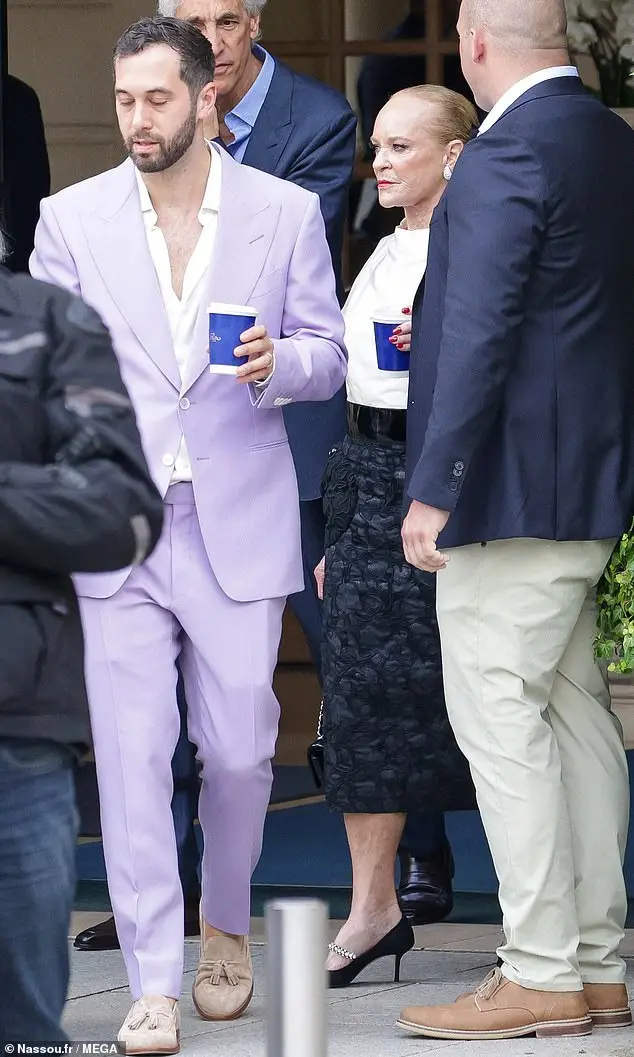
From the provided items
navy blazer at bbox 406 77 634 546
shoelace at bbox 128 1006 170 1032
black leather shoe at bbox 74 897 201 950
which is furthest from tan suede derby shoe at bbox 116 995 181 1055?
navy blazer at bbox 406 77 634 546

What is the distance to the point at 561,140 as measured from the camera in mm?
3918

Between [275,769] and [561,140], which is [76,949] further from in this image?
[275,769]

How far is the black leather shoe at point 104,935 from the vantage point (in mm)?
4930

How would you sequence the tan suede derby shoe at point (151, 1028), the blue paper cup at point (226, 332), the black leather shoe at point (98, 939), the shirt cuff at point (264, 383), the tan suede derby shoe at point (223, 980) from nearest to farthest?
1. the blue paper cup at point (226, 332)
2. the tan suede derby shoe at point (151, 1028)
3. the shirt cuff at point (264, 383)
4. the tan suede derby shoe at point (223, 980)
5. the black leather shoe at point (98, 939)

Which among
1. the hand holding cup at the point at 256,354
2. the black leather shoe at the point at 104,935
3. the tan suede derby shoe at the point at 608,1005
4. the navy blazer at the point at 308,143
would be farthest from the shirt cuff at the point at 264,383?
the black leather shoe at the point at 104,935

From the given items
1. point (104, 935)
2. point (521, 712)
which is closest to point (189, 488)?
point (521, 712)

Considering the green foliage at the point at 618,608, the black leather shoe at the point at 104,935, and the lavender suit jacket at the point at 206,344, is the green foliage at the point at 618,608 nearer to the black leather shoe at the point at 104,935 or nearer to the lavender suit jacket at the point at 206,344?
the lavender suit jacket at the point at 206,344

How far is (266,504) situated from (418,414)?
1.21 feet

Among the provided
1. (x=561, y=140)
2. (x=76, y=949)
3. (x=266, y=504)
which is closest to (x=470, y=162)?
(x=561, y=140)

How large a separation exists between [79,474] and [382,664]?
2.25 meters

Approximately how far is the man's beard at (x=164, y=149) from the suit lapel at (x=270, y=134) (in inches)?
31.9

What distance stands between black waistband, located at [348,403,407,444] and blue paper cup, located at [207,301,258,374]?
0.68 meters

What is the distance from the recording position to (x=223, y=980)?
427 centimetres

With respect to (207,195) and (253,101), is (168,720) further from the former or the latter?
(253,101)
